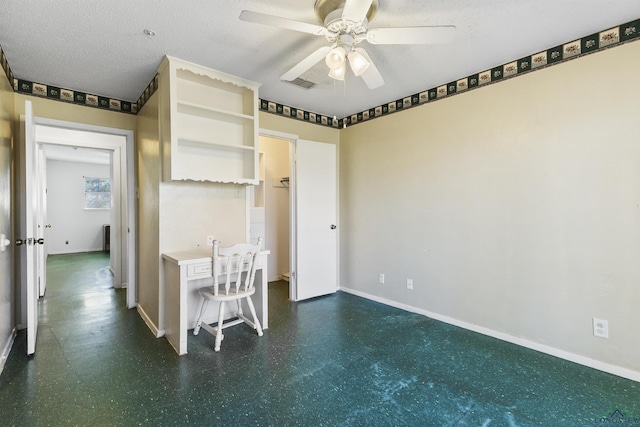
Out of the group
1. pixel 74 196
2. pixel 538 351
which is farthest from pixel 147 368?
pixel 74 196

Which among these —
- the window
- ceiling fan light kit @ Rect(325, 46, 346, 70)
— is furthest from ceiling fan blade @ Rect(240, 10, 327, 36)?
the window

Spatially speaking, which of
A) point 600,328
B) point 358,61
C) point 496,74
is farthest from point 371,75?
point 600,328

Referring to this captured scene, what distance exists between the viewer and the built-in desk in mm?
2391

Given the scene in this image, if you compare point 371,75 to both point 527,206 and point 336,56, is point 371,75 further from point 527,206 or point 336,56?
point 527,206

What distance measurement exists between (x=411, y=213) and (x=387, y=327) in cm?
125

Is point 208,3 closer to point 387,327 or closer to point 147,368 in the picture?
point 147,368

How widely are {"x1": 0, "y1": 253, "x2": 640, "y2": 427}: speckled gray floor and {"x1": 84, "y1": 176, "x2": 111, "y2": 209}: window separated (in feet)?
19.9

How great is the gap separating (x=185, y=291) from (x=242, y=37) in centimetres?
199

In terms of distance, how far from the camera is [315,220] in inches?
156

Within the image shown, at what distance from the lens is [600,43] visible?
2.15m

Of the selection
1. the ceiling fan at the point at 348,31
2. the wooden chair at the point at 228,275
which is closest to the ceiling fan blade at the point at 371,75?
the ceiling fan at the point at 348,31

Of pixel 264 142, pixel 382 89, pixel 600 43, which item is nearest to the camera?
pixel 600 43

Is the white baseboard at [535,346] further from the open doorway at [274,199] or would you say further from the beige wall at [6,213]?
the beige wall at [6,213]

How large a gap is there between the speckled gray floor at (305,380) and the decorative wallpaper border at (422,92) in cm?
199
